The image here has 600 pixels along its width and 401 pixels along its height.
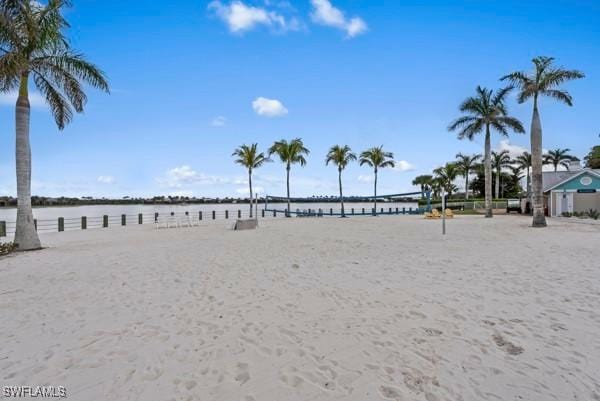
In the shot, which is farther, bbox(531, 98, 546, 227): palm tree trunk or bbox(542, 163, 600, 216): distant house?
bbox(542, 163, 600, 216): distant house

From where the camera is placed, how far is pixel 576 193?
23.1 m

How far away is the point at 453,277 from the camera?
5.95 metres

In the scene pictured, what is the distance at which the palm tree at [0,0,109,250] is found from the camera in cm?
904

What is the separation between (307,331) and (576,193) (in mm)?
27557

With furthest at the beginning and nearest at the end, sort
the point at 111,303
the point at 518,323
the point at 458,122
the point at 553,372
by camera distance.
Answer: the point at 458,122, the point at 111,303, the point at 518,323, the point at 553,372

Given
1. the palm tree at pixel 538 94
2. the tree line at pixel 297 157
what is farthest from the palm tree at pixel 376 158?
the palm tree at pixel 538 94

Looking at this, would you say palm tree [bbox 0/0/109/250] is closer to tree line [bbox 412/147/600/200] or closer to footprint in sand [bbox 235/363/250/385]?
footprint in sand [bbox 235/363/250/385]

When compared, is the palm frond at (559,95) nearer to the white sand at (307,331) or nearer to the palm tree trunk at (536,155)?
the palm tree trunk at (536,155)

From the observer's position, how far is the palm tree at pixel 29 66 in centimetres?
904

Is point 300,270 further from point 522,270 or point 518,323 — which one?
point 522,270

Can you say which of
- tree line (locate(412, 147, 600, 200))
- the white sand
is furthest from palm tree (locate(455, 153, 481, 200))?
the white sand

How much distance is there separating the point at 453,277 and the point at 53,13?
12659 mm

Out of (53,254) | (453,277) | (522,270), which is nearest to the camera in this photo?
(453,277)

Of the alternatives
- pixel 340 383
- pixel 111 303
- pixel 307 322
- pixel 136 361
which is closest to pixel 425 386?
pixel 340 383
